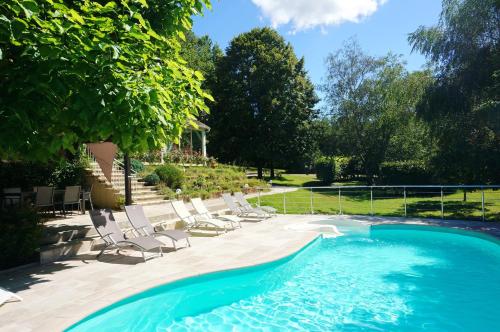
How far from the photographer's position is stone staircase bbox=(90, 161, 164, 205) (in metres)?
15.6

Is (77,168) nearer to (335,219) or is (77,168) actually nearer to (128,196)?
(128,196)

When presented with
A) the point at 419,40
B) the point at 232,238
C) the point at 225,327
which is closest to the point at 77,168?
the point at 232,238

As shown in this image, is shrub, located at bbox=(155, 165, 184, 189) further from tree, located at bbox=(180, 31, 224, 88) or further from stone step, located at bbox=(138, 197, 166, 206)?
tree, located at bbox=(180, 31, 224, 88)

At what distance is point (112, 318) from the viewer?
570 centimetres

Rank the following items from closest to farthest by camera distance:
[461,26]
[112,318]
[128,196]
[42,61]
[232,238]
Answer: [42,61] → [112,318] → [232,238] → [128,196] → [461,26]

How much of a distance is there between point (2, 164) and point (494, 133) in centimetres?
1943

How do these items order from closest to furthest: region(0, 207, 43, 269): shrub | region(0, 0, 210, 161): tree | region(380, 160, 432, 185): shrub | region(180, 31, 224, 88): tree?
1. region(0, 0, 210, 161): tree
2. region(0, 207, 43, 269): shrub
3. region(380, 160, 432, 185): shrub
4. region(180, 31, 224, 88): tree

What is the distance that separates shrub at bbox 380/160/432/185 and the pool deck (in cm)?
1489

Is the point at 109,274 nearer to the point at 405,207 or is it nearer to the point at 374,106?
the point at 405,207

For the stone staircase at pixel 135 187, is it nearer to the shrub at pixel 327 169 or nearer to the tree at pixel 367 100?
the tree at pixel 367 100

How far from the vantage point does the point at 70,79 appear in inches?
186

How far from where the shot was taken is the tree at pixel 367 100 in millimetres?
26812

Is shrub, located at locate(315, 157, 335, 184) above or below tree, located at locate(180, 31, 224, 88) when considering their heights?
below

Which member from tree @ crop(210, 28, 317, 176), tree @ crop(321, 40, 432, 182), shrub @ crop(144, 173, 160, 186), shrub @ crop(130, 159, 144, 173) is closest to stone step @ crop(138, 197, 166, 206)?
shrub @ crop(144, 173, 160, 186)
